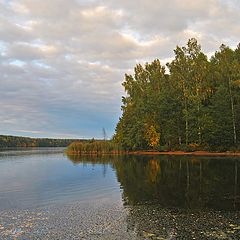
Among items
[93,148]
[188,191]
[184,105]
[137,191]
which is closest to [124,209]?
[137,191]

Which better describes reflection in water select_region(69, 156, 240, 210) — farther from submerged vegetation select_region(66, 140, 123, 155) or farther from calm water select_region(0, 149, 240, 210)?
submerged vegetation select_region(66, 140, 123, 155)

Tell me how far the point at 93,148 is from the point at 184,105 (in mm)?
24829

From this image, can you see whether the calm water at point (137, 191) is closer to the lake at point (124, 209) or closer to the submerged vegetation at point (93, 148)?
the lake at point (124, 209)

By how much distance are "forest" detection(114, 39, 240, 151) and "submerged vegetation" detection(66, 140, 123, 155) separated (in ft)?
11.7

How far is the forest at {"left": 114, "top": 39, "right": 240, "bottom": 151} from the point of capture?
63719 mm

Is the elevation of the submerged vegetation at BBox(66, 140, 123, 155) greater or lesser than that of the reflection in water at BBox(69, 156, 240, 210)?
greater

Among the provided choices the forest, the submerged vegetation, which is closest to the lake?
the forest

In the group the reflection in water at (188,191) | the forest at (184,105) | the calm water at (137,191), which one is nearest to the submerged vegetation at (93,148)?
the forest at (184,105)

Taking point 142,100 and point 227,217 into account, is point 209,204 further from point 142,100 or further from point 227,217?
point 142,100

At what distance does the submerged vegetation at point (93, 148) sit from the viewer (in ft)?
260

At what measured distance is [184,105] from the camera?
73.0m

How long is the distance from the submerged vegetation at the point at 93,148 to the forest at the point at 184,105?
11.7ft

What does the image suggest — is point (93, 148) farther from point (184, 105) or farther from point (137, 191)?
point (137, 191)

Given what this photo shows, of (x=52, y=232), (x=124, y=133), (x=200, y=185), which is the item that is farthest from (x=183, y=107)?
(x=52, y=232)
